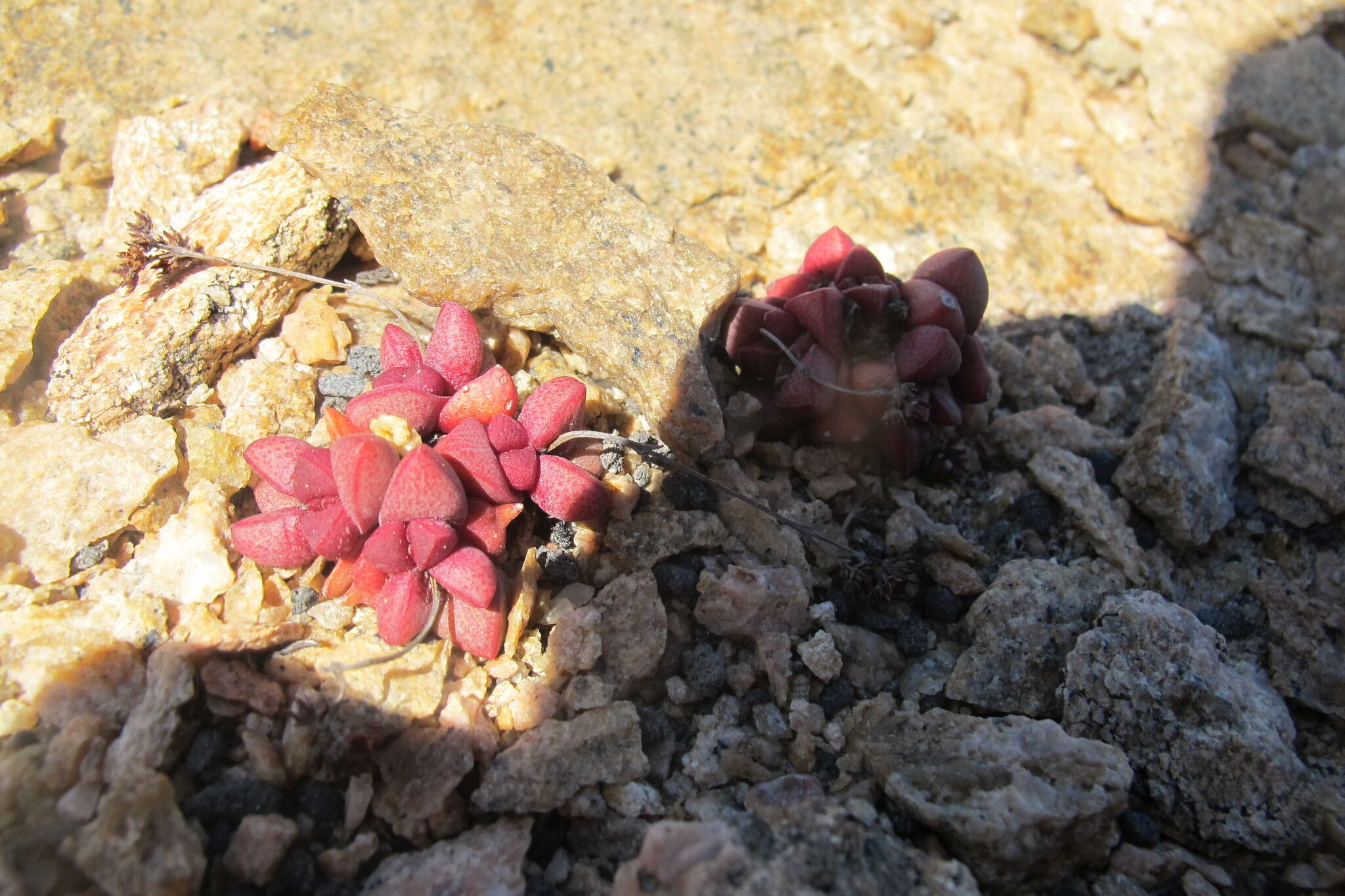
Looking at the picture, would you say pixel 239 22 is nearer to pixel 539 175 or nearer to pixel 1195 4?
pixel 539 175

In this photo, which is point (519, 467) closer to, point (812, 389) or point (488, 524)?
point (488, 524)

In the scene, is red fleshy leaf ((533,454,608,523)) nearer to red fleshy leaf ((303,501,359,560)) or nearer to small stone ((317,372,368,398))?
red fleshy leaf ((303,501,359,560))

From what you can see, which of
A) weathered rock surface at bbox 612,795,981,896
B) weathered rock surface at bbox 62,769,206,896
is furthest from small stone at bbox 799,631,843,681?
weathered rock surface at bbox 62,769,206,896

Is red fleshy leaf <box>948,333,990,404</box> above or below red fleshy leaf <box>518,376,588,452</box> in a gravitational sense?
below

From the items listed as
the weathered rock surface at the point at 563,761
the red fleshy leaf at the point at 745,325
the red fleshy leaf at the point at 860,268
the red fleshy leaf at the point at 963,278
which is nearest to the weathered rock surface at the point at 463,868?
the weathered rock surface at the point at 563,761

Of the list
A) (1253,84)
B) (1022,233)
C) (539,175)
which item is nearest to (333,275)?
(539,175)

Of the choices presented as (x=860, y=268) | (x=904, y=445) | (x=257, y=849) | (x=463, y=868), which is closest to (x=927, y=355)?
(x=904, y=445)

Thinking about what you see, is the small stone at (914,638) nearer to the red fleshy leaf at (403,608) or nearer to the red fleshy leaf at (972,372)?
the red fleshy leaf at (972,372)
